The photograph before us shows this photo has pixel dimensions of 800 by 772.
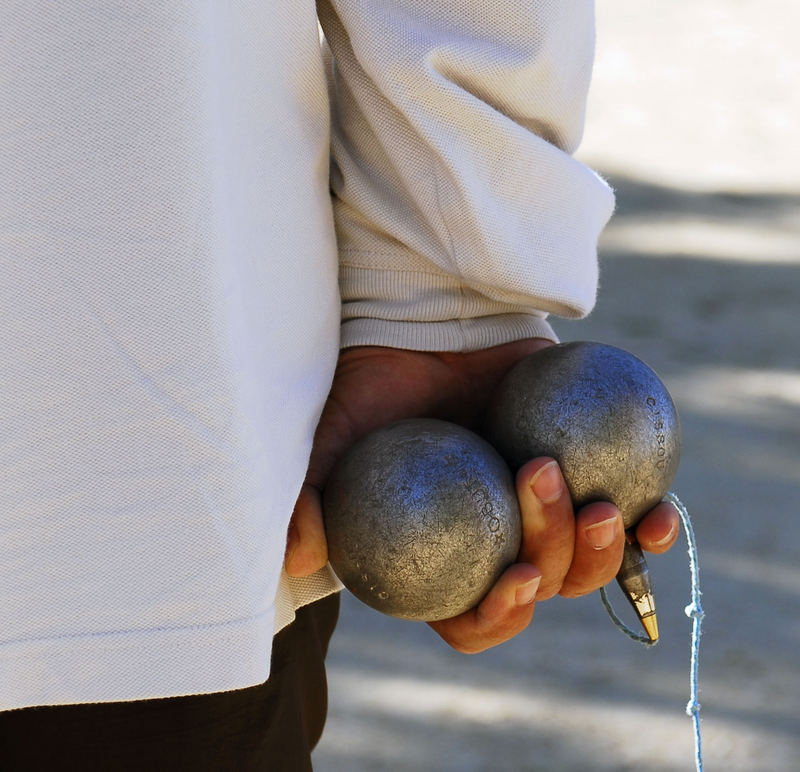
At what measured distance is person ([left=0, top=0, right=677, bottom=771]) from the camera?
2.83ft

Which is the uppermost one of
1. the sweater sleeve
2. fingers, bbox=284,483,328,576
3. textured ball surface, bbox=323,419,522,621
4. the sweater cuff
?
the sweater sleeve

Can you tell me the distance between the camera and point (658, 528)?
117 centimetres

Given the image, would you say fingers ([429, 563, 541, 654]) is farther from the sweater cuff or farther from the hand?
the sweater cuff

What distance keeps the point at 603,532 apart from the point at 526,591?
0.29ft

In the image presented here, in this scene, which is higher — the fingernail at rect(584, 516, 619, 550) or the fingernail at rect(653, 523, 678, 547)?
the fingernail at rect(584, 516, 619, 550)

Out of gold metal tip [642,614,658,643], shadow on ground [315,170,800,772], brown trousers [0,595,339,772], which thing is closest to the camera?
brown trousers [0,595,339,772]

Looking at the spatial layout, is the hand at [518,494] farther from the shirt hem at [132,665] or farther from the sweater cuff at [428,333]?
the shirt hem at [132,665]

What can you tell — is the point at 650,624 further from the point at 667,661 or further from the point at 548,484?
the point at 667,661

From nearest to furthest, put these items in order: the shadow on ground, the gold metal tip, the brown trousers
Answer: the brown trousers < the gold metal tip < the shadow on ground

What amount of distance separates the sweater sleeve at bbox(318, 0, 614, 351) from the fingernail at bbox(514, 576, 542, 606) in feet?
0.80

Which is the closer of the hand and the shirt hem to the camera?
the shirt hem

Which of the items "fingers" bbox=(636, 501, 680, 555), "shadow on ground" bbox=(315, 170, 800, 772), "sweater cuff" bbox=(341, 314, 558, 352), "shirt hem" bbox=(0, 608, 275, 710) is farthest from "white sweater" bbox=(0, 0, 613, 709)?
"shadow on ground" bbox=(315, 170, 800, 772)

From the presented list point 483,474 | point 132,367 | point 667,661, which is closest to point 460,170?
point 483,474

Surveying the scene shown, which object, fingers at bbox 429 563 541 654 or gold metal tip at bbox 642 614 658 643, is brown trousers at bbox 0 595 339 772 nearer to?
fingers at bbox 429 563 541 654
